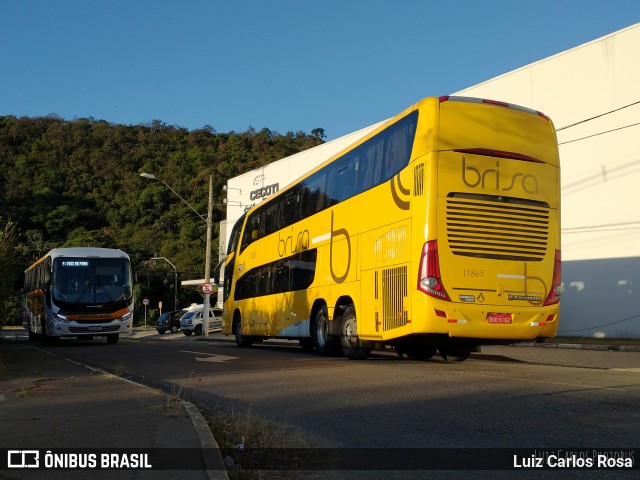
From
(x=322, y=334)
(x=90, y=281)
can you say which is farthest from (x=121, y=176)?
(x=322, y=334)

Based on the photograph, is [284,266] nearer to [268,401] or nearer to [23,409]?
[268,401]

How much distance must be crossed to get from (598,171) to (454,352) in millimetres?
13801

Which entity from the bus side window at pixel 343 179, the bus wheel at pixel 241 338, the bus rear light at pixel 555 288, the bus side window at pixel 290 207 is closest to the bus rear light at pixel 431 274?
the bus rear light at pixel 555 288

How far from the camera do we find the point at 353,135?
38.6 meters

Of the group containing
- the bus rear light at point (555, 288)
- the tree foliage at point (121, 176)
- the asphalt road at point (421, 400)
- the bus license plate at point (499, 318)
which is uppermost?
the tree foliage at point (121, 176)

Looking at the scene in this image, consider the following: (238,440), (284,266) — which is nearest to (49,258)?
(284,266)

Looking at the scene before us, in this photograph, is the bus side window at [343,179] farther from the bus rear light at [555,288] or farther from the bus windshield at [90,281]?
the bus windshield at [90,281]

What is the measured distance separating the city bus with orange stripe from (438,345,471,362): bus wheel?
12996 mm

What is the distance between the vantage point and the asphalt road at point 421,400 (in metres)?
6.20

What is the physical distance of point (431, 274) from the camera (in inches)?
428

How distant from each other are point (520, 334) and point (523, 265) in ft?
3.77

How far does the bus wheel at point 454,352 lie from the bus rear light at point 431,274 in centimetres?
327

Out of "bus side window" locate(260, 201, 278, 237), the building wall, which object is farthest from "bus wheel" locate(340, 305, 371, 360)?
the building wall

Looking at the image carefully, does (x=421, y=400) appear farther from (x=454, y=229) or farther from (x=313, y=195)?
(x=313, y=195)
